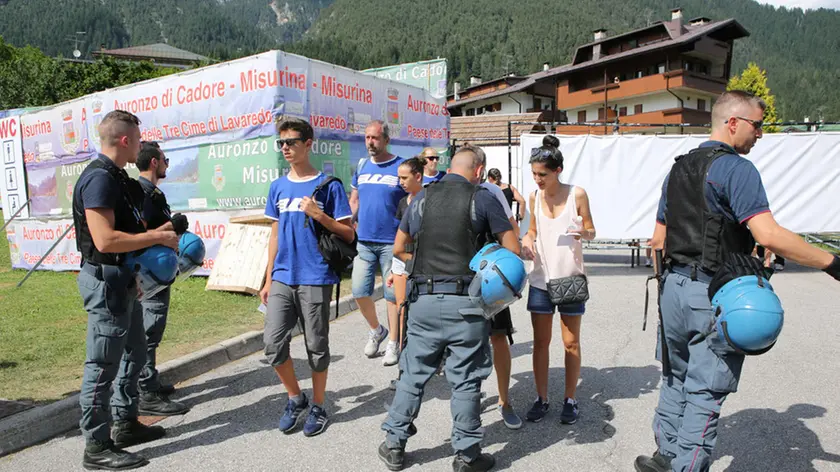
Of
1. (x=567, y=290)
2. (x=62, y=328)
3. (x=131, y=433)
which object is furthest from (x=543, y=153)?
(x=62, y=328)

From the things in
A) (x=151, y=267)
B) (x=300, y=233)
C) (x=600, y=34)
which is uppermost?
(x=600, y=34)

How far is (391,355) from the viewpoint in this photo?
5.36 metres

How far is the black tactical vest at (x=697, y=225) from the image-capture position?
8.96 feet

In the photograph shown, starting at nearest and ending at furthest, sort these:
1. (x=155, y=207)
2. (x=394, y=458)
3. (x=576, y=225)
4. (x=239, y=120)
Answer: (x=394, y=458)
(x=576, y=225)
(x=155, y=207)
(x=239, y=120)

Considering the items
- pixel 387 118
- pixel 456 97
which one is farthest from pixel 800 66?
pixel 387 118

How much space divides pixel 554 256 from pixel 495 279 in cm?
117

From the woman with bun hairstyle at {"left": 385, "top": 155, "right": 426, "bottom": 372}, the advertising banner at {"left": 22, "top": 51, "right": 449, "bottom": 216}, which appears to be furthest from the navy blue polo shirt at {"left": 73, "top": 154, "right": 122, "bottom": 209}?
the advertising banner at {"left": 22, "top": 51, "right": 449, "bottom": 216}

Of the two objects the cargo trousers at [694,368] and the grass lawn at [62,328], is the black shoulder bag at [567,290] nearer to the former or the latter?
the cargo trousers at [694,368]

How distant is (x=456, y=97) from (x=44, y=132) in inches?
2547

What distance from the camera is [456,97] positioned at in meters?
72.9

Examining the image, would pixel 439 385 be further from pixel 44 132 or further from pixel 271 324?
pixel 44 132

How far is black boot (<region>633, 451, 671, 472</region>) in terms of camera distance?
10.4 feet

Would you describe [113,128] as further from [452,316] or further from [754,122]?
[754,122]

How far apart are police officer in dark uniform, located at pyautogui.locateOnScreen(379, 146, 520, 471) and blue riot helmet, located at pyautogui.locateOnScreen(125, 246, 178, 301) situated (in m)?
1.55
